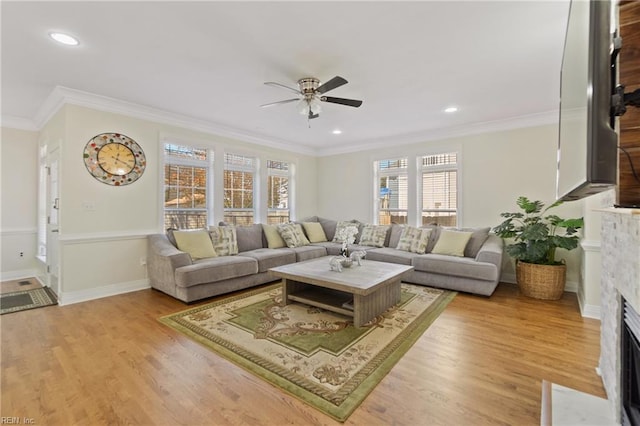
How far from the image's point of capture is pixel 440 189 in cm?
530

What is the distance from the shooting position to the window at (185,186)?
179 inches

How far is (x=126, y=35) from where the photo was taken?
7.68ft

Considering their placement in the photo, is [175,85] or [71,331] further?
[175,85]

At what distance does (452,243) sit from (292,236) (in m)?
2.75

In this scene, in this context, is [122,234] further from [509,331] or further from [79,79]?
[509,331]

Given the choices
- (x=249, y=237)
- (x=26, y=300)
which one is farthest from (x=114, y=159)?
(x=249, y=237)

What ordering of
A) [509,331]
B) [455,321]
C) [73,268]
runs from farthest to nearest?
1. [73,268]
2. [455,321]
3. [509,331]

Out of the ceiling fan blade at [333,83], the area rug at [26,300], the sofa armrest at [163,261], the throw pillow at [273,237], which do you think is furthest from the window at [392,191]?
the area rug at [26,300]

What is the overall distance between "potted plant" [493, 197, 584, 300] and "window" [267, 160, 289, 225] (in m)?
4.20

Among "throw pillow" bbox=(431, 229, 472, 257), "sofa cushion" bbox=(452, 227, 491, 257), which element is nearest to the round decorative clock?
"throw pillow" bbox=(431, 229, 472, 257)

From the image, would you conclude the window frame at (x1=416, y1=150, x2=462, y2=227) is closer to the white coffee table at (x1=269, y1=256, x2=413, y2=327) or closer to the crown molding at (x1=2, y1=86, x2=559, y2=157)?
the crown molding at (x1=2, y1=86, x2=559, y2=157)

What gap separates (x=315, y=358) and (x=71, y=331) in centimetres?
240

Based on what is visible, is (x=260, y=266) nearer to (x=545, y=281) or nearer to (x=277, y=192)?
(x=277, y=192)

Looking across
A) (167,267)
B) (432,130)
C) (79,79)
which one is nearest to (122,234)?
(167,267)
